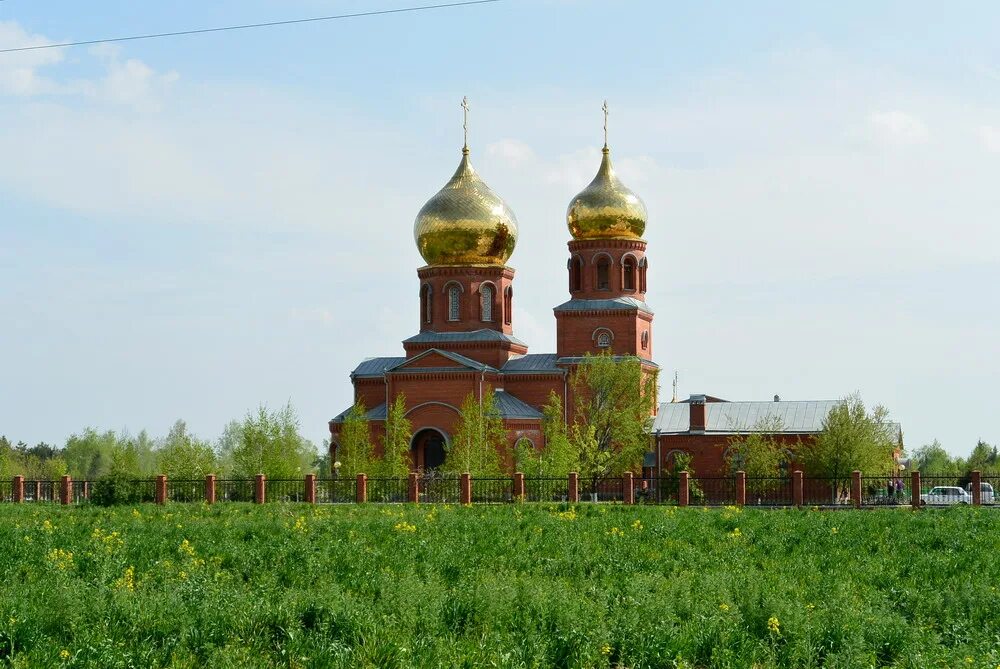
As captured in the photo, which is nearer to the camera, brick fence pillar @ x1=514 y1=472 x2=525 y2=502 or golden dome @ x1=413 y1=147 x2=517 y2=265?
brick fence pillar @ x1=514 y1=472 x2=525 y2=502

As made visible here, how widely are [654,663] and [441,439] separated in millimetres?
38217

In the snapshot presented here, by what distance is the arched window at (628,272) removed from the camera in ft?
163

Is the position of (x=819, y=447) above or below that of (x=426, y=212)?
below

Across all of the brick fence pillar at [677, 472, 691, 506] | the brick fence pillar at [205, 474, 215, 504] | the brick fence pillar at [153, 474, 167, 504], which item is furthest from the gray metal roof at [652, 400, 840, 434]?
the brick fence pillar at [153, 474, 167, 504]

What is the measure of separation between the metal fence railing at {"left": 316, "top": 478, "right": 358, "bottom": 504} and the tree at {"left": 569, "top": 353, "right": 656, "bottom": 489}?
11.5 meters

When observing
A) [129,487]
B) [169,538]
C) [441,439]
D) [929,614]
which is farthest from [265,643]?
[441,439]

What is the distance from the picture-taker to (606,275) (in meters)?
49.5

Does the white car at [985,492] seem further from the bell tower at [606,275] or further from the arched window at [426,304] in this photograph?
the arched window at [426,304]

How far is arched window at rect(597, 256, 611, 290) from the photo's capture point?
4934 cm

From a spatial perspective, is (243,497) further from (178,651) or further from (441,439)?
(178,651)

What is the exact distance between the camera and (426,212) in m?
49.6

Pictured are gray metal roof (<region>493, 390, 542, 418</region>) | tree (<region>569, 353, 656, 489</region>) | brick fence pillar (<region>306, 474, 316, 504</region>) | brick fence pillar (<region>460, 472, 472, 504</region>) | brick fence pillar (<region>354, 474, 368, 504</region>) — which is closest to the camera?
brick fence pillar (<region>460, 472, 472, 504</region>)

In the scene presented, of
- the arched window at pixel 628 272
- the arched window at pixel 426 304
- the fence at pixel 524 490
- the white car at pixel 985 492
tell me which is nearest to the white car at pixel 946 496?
the fence at pixel 524 490

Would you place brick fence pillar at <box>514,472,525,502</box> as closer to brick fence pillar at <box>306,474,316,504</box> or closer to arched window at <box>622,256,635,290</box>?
brick fence pillar at <box>306,474,316,504</box>
